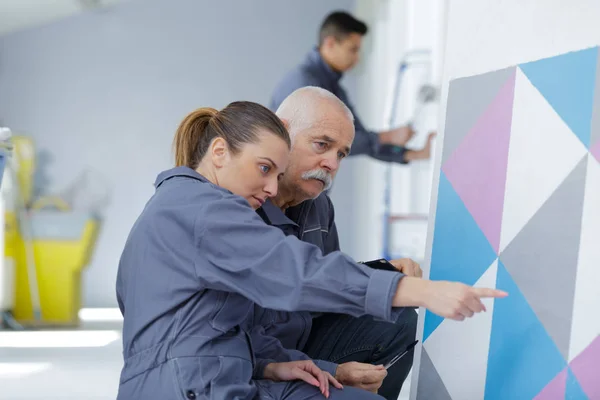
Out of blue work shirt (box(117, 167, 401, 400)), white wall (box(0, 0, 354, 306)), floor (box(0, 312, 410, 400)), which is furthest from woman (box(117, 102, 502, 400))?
white wall (box(0, 0, 354, 306))

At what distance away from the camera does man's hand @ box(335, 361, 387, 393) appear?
150 cm

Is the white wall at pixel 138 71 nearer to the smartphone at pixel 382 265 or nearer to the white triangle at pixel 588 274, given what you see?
the smartphone at pixel 382 265

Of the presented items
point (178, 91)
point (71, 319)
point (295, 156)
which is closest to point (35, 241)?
point (71, 319)

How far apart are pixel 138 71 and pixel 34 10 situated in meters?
0.91

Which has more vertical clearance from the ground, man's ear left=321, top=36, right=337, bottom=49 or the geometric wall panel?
man's ear left=321, top=36, right=337, bottom=49

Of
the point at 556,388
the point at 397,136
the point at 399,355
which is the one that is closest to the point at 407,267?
the point at 399,355

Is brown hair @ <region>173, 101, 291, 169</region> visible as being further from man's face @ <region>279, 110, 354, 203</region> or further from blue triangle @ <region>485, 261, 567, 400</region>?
blue triangle @ <region>485, 261, 567, 400</region>

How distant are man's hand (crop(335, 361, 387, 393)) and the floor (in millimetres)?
1133

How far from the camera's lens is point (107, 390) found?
109 inches

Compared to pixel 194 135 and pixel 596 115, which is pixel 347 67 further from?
pixel 596 115

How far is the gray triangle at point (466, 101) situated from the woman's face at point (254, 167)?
420 mm

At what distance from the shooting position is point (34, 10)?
5.92m

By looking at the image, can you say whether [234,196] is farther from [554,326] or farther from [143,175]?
[143,175]

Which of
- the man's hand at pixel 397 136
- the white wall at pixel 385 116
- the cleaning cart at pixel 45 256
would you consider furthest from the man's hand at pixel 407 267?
the cleaning cart at pixel 45 256
